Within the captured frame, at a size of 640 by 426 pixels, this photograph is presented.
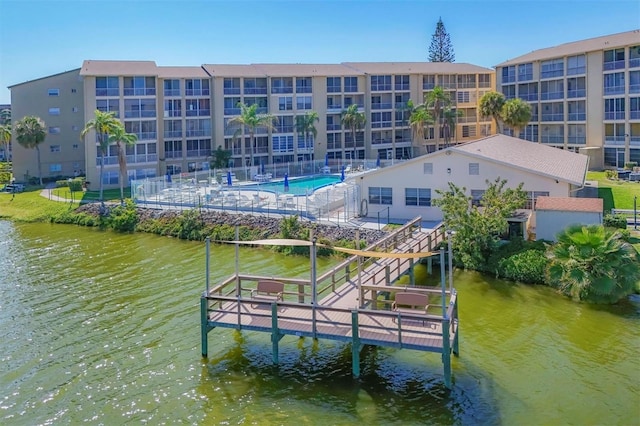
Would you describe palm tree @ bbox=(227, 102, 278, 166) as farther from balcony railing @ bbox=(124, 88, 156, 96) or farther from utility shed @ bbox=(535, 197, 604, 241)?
utility shed @ bbox=(535, 197, 604, 241)

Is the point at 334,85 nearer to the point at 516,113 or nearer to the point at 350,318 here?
the point at 516,113

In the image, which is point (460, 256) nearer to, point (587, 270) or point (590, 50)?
point (587, 270)

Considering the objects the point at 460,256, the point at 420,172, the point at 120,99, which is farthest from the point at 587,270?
the point at 120,99

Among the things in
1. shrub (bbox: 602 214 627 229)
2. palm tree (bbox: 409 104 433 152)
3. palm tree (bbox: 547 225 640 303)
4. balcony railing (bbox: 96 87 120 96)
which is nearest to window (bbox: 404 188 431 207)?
shrub (bbox: 602 214 627 229)

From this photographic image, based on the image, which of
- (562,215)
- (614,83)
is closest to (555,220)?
(562,215)

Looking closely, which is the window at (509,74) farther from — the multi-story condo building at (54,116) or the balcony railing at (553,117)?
the multi-story condo building at (54,116)
